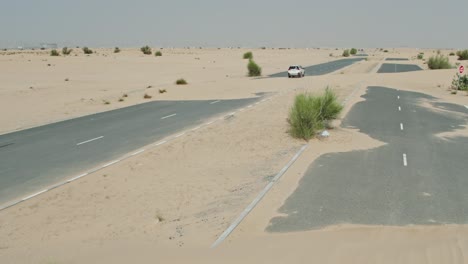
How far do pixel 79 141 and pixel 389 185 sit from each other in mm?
12312

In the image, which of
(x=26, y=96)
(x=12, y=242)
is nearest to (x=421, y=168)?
(x=12, y=242)

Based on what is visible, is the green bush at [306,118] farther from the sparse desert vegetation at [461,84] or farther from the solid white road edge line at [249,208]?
the sparse desert vegetation at [461,84]

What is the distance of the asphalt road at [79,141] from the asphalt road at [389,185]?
703 cm

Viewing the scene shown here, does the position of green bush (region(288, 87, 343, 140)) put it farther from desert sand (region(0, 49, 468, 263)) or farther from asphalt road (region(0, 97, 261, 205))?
asphalt road (region(0, 97, 261, 205))

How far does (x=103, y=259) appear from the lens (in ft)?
26.4

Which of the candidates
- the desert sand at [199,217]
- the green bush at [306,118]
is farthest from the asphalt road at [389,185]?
the green bush at [306,118]

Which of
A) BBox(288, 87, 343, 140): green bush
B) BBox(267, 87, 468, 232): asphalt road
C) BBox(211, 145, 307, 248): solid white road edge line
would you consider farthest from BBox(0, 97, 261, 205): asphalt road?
BBox(267, 87, 468, 232): asphalt road

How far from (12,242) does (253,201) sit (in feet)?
16.7

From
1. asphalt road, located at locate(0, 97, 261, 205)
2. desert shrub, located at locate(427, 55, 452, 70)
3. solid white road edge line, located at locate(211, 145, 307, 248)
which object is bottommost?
desert shrub, located at locate(427, 55, 452, 70)

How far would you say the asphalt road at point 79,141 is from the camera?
13.5 metres

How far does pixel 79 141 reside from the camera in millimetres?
18766

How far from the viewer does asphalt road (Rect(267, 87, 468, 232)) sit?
378 inches

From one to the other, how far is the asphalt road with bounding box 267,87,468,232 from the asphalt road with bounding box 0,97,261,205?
7028mm

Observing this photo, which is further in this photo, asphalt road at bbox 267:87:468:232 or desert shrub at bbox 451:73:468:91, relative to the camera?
desert shrub at bbox 451:73:468:91
